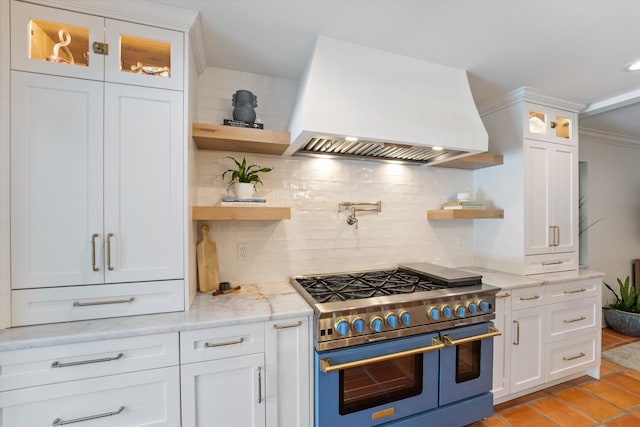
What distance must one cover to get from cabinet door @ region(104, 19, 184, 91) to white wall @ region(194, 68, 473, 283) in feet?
1.59

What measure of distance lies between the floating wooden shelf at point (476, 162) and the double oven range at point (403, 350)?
3.31ft

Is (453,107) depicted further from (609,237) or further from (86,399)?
(609,237)

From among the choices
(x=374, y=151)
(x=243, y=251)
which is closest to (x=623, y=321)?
(x=374, y=151)

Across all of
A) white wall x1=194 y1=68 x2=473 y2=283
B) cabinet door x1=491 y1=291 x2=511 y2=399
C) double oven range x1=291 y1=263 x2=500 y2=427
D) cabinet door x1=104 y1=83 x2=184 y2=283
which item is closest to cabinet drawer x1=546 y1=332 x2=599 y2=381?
cabinet door x1=491 y1=291 x2=511 y2=399

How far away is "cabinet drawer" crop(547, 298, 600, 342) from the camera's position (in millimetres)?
2316

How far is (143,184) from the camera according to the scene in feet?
4.82

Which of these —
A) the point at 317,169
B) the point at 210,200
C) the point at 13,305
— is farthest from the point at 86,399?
the point at 317,169

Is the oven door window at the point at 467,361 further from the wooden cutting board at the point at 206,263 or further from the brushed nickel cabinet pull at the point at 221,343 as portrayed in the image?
the wooden cutting board at the point at 206,263

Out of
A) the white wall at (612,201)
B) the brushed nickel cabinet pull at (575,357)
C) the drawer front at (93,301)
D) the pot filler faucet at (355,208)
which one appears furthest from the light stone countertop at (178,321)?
the white wall at (612,201)

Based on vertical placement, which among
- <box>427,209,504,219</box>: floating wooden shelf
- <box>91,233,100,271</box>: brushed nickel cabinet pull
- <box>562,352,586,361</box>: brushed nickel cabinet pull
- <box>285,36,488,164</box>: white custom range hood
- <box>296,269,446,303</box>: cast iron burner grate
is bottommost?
<box>562,352,586,361</box>: brushed nickel cabinet pull

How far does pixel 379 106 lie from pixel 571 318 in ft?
8.25

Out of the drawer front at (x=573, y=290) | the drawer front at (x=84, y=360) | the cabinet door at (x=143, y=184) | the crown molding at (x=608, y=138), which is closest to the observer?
the drawer front at (x=84, y=360)

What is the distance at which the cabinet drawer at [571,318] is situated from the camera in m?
2.32

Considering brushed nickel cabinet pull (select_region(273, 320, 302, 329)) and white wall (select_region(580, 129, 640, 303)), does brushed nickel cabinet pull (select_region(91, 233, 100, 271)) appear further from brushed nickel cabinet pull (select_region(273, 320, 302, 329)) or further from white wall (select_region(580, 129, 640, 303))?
white wall (select_region(580, 129, 640, 303))
